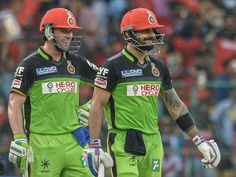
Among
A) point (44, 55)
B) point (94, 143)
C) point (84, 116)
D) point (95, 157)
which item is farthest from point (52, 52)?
point (95, 157)

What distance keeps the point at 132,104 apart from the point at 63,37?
1.17m

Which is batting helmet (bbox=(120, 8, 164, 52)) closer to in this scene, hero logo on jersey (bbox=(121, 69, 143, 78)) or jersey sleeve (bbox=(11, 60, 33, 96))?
hero logo on jersey (bbox=(121, 69, 143, 78))

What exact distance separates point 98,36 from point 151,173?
796cm

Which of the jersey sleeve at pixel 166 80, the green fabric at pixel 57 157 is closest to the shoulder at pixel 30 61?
the green fabric at pixel 57 157

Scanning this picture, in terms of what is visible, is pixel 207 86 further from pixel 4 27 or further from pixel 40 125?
pixel 40 125

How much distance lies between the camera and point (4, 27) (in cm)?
1673

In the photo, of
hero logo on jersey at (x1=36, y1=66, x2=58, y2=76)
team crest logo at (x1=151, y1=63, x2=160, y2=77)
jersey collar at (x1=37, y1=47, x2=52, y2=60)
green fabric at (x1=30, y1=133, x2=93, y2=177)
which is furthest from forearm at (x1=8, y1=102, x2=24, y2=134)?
team crest logo at (x1=151, y1=63, x2=160, y2=77)

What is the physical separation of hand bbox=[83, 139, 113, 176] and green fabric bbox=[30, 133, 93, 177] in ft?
1.35

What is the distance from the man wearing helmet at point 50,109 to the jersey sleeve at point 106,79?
24.3 inches

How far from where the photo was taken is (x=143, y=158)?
9.73 m

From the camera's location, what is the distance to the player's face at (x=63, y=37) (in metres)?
10.3

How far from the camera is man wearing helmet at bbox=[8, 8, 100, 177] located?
1001cm

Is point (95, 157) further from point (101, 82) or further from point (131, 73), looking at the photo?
point (131, 73)

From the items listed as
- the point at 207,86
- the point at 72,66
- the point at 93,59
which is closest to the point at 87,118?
the point at 72,66
